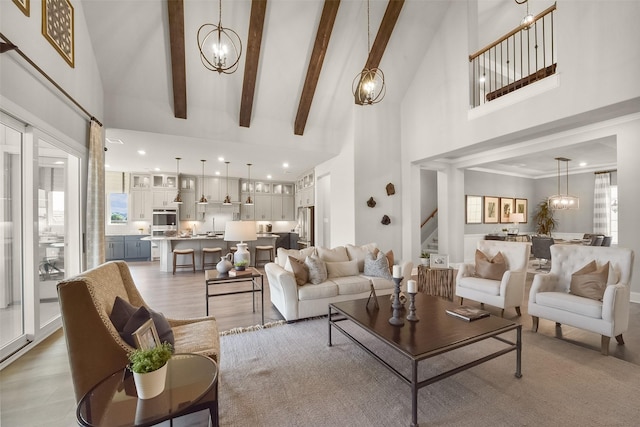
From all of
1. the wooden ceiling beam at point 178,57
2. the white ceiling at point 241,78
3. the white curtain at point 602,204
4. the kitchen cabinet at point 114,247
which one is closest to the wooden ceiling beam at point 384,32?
the white ceiling at point 241,78

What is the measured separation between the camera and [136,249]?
8.76m

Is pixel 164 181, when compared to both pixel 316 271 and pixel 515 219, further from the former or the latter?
pixel 515 219

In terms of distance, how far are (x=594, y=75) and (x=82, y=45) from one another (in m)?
6.78

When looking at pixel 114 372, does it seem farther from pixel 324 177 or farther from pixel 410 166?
pixel 324 177

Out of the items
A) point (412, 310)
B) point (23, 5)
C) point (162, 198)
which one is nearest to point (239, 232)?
point (412, 310)

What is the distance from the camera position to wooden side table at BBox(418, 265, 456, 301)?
14.0 feet

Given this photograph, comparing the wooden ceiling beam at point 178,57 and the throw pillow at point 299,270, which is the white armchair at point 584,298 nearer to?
the throw pillow at point 299,270

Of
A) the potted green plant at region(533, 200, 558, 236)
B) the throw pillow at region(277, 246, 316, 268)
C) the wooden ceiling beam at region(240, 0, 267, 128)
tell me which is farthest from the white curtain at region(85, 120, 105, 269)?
the potted green plant at region(533, 200, 558, 236)

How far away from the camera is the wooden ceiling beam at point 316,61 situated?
4562 millimetres

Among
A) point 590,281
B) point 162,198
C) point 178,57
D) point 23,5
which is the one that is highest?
point 178,57

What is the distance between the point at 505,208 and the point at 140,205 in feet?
37.7

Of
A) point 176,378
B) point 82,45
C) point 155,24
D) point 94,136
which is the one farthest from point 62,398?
point 155,24

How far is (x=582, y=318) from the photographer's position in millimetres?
2771

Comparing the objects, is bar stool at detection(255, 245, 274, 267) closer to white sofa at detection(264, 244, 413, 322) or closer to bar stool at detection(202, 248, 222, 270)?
bar stool at detection(202, 248, 222, 270)
